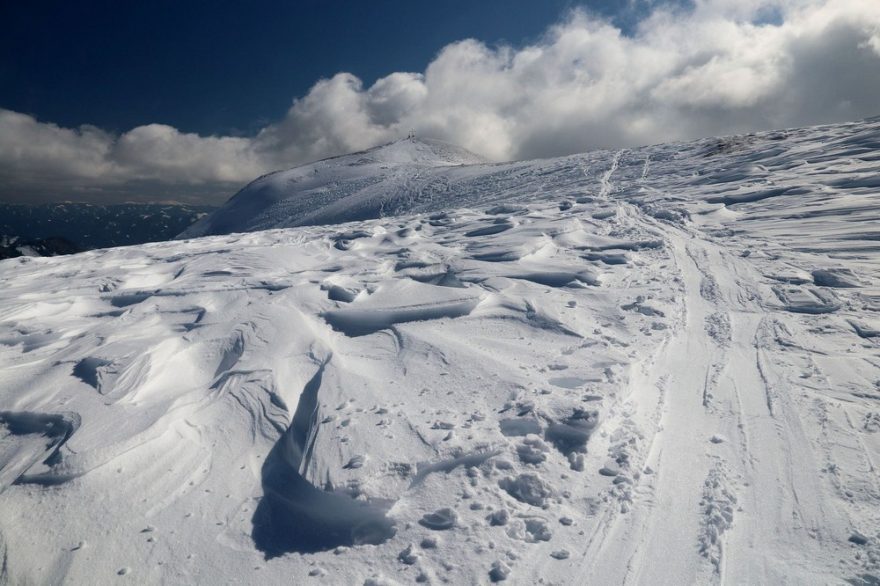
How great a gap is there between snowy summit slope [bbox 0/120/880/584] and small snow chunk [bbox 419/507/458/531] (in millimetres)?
11

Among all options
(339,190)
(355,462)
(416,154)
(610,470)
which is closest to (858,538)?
(610,470)

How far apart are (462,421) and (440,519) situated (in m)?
0.76

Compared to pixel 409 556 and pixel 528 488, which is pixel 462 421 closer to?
pixel 528 488

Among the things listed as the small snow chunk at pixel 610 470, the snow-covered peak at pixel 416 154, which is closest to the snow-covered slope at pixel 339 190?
the snow-covered peak at pixel 416 154

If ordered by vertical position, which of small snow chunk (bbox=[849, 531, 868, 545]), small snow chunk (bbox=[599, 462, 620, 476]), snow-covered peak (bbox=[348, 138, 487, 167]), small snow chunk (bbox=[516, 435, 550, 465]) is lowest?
small snow chunk (bbox=[849, 531, 868, 545])

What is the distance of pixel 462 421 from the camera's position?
2.93 m

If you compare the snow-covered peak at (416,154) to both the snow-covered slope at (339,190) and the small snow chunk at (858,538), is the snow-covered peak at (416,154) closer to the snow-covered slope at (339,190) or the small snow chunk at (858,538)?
the snow-covered slope at (339,190)

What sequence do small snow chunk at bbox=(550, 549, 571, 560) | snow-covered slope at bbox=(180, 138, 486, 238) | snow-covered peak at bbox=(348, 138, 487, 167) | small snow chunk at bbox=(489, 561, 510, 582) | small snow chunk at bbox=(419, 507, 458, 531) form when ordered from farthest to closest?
snow-covered peak at bbox=(348, 138, 487, 167), snow-covered slope at bbox=(180, 138, 486, 238), small snow chunk at bbox=(419, 507, 458, 531), small snow chunk at bbox=(550, 549, 571, 560), small snow chunk at bbox=(489, 561, 510, 582)

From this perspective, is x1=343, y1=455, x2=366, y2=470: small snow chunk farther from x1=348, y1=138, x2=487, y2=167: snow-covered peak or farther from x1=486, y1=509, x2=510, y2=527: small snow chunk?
x1=348, y1=138, x2=487, y2=167: snow-covered peak

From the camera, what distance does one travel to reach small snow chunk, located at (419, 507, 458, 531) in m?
2.24

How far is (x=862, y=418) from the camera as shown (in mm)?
2826

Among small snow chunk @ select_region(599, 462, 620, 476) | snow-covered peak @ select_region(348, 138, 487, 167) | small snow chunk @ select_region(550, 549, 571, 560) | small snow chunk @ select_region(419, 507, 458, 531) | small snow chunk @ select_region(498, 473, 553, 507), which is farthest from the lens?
snow-covered peak @ select_region(348, 138, 487, 167)

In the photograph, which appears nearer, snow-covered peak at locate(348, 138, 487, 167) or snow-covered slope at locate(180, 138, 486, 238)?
snow-covered slope at locate(180, 138, 486, 238)

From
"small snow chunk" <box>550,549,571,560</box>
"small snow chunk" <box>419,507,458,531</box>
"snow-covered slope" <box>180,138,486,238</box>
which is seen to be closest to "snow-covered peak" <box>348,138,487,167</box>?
"snow-covered slope" <box>180,138,486,238</box>
